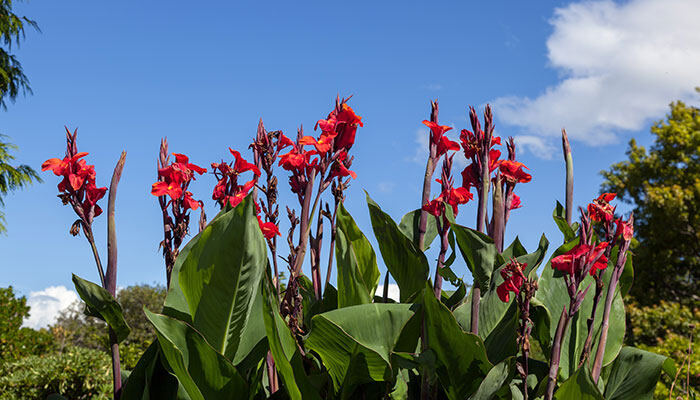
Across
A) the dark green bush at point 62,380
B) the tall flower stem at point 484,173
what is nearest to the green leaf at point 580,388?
the tall flower stem at point 484,173

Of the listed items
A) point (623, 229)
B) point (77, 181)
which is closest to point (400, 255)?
point (623, 229)

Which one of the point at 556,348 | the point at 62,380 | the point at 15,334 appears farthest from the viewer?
the point at 15,334

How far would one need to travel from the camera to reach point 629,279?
2.12 meters

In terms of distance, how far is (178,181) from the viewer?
5.92 feet

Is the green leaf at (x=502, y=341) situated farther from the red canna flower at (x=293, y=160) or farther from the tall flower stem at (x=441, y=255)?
the red canna flower at (x=293, y=160)

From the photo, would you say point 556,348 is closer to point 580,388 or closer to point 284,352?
point 580,388

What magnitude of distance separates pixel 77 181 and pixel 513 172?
1.36m

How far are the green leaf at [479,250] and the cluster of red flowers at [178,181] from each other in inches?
32.2

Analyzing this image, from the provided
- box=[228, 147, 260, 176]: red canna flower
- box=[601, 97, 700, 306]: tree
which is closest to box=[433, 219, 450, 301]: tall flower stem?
box=[228, 147, 260, 176]: red canna flower

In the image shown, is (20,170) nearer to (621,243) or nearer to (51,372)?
(51,372)

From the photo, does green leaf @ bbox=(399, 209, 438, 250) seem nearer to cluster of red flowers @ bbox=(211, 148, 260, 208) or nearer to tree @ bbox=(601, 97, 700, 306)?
cluster of red flowers @ bbox=(211, 148, 260, 208)

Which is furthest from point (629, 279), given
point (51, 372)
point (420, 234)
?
point (51, 372)

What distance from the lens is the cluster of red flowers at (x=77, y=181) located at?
5.94ft

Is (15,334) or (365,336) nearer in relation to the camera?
(365,336)
